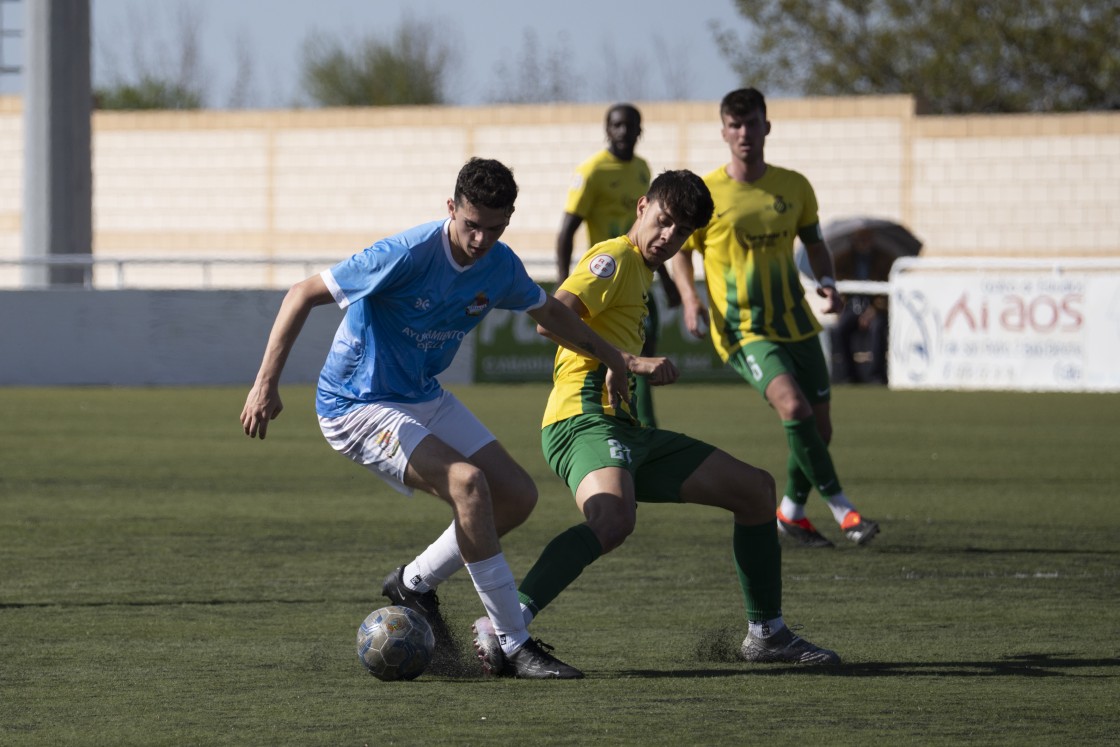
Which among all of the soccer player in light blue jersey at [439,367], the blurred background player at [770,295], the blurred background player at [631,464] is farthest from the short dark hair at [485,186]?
the blurred background player at [770,295]

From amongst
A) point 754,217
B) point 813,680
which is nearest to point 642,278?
point 813,680

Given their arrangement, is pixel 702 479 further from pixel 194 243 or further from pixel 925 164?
pixel 194 243

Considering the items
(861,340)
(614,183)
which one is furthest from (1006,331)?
(614,183)

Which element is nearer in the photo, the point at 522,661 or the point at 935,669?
the point at 522,661

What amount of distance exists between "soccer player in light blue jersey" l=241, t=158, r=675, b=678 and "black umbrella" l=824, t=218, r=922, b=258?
81.2 feet

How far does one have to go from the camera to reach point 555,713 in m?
5.56

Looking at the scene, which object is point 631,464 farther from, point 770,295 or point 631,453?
point 770,295

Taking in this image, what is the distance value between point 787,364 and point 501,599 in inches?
152

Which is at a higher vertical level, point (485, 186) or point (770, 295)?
point (485, 186)

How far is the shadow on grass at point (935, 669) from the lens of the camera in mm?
6238

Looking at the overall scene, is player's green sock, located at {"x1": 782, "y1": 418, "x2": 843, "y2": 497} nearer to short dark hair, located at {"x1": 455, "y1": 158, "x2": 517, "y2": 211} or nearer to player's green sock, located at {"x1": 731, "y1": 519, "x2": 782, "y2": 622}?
player's green sock, located at {"x1": 731, "y1": 519, "x2": 782, "y2": 622}

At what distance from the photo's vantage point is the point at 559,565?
6.18 meters

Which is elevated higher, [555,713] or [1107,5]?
[1107,5]

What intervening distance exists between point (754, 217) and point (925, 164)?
2990 cm
